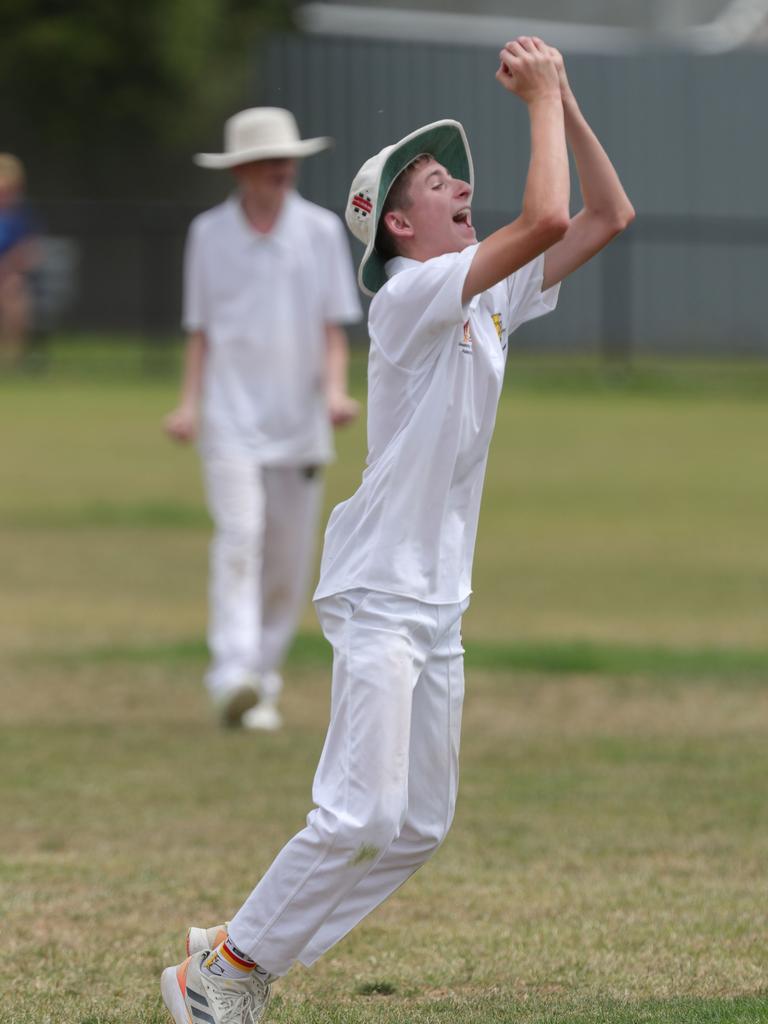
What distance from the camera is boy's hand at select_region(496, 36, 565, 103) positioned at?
171 inches

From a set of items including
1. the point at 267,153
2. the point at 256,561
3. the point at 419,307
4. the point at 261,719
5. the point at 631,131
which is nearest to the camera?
the point at 419,307

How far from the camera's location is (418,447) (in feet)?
14.7

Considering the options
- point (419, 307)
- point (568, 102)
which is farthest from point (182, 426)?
point (419, 307)

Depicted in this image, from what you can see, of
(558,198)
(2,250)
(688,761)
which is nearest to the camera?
(558,198)

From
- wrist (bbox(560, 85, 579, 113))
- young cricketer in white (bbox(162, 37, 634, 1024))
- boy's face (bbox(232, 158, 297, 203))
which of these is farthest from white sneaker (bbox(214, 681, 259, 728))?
wrist (bbox(560, 85, 579, 113))

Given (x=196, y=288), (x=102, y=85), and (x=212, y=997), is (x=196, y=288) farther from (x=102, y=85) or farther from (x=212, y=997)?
(x=102, y=85)

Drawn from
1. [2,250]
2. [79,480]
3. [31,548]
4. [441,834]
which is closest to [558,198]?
[441,834]

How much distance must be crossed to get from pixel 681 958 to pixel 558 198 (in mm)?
1970

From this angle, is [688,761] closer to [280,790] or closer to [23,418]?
[280,790]

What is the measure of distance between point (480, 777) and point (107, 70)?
34.0 metres

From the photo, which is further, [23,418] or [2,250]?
[2,250]

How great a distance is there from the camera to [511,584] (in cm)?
1288

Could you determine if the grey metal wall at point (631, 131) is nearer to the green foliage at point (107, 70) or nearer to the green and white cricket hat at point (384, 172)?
the green foliage at point (107, 70)

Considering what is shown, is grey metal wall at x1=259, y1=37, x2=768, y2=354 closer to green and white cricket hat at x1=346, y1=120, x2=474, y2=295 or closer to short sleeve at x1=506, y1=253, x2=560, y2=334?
short sleeve at x1=506, y1=253, x2=560, y2=334
